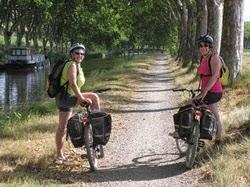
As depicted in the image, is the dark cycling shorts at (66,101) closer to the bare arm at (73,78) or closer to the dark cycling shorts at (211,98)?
the bare arm at (73,78)

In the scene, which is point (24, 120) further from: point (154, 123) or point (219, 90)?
point (219, 90)

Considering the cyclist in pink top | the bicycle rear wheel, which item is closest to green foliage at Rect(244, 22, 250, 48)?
the bicycle rear wheel

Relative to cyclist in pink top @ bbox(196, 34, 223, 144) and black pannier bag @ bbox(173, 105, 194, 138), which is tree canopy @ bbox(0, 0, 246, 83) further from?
black pannier bag @ bbox(173, 105, 194, 138)

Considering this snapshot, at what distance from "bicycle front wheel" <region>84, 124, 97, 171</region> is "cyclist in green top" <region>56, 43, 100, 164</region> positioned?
0.49 m

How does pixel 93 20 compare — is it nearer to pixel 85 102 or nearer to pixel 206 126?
pixel 85 102

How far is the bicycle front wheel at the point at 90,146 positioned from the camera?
8.53 m

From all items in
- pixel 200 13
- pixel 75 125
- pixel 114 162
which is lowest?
pixel 114 162

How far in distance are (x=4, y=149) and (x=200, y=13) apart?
2059cm

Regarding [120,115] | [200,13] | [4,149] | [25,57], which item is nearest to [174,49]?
[25,57]

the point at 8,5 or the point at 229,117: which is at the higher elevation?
the point at 8,5

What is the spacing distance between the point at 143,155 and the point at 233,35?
29.0 feet

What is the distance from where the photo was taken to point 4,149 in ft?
32.8

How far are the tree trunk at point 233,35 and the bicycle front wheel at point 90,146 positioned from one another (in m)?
10.2

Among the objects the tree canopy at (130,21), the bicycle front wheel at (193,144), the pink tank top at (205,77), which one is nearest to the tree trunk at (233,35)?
the tree canopy at (130,21)
